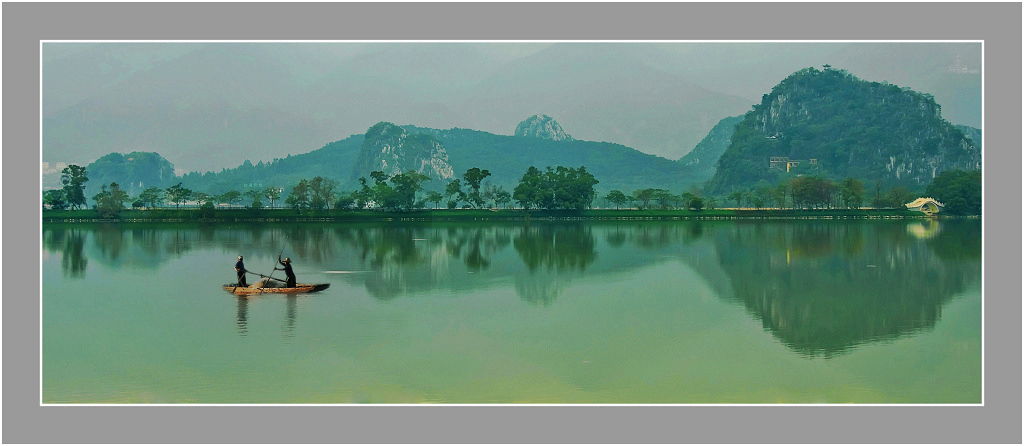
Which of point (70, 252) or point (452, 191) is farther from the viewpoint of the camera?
point (452, 191)

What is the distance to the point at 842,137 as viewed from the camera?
488 ft

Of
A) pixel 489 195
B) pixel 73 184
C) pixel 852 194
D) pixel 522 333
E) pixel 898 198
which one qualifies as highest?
pixel 73 184

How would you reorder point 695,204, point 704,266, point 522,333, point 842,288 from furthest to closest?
point 695,204
point 704,266
point 842,288
point 522,333

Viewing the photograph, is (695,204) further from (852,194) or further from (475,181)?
(475,181)

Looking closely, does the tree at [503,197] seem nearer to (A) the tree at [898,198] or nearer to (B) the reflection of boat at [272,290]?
(A) the tree at [898,198]

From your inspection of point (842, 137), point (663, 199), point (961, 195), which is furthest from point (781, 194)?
point (842, 137)

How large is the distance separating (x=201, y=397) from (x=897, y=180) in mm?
143711

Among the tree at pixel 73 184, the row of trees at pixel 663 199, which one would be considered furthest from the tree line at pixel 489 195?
the row of trees at pixel 663 199

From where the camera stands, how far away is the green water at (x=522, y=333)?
34.2 ft

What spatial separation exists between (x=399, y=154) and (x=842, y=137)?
80701 mm

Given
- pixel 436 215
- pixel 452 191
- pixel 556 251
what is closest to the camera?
pixel 556 251

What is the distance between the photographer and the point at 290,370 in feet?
36.3

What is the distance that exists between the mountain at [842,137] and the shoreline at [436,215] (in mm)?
61543
